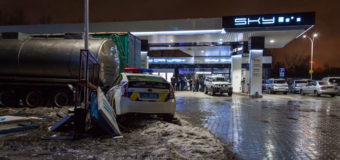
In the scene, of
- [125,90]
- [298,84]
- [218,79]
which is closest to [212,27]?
[218,79]

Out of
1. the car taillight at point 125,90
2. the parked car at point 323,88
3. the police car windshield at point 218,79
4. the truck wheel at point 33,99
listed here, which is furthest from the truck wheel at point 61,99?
the parked car at point 323,88

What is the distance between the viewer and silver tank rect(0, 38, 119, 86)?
10547mm

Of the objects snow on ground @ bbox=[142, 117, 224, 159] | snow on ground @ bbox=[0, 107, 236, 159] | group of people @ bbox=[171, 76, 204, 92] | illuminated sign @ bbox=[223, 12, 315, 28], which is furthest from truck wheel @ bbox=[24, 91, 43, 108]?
group of people @ bbox=[171, 76, 204, 92]

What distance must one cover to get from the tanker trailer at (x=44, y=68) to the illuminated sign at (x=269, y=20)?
34.5 feet

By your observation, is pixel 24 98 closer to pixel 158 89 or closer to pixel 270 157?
pixel 158 89

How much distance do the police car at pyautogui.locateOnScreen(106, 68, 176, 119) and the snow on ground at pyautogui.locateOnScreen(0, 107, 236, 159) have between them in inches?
30.1

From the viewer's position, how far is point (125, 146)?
4.88 meters

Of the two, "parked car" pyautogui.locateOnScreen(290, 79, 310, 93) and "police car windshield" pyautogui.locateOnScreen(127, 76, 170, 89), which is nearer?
"police car windshield" pyautogui.locateOnScreen(127, 76, 170, 89)

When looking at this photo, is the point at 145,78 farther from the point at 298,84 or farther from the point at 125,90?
the point at 298,84

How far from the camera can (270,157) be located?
457 cm

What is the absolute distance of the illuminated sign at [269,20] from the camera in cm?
1686

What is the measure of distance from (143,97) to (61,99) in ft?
20.3

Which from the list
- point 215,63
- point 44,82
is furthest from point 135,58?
point 215,63

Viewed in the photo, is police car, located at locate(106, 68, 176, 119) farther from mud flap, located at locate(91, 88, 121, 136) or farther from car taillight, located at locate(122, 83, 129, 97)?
mud flap, located at locate(91, 88, 121, 136)
